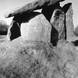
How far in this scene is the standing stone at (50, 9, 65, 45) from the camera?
4.63 meters

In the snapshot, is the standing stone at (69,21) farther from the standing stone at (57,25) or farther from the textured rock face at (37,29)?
the textured rock face at (37,29)

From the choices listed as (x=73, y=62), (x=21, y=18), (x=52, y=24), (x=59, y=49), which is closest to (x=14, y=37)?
(x=21, y=18)

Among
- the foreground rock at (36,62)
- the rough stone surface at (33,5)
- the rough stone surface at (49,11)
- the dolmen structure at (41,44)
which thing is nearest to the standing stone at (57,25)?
the dolmen structure at (41,44)

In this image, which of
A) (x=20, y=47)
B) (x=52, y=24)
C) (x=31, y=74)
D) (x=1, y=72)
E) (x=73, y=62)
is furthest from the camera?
(x=52, y=24)

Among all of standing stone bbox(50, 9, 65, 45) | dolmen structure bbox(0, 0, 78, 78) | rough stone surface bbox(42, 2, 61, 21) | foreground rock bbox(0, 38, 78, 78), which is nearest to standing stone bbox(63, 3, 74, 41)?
dolmen structure bbox(0, 0, 78, 78)

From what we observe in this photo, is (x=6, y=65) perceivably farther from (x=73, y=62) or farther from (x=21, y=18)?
(x=21, y=18)

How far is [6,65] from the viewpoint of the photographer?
2807mm

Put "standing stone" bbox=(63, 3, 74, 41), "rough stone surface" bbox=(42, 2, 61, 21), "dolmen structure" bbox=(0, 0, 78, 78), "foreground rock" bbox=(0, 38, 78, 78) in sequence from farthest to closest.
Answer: "standing stone" bbox=(63, 3, 74, 41) < "rough stone surface" bbox=(42, 2, 61, 21) < "dolmen structure" bbox=(0, 0, 78, 78) < "foreground rock" bbox=(0, 38, 78, 78)

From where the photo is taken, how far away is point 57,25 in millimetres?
4734

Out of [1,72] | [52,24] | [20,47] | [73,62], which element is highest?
[52,24]

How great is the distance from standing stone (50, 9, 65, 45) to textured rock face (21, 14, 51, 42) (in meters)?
0.22

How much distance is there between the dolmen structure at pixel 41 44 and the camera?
2986 millimetres

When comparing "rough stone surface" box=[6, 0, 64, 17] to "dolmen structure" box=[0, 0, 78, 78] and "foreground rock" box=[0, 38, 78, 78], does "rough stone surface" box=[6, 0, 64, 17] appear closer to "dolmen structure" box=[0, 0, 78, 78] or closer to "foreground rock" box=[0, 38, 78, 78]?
"dolmen structure" box=[0, 0, 78, 78]

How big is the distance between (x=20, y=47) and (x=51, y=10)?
183cm
